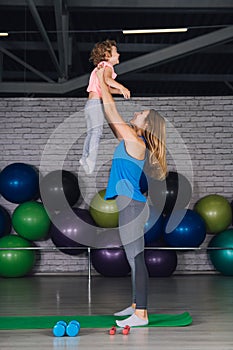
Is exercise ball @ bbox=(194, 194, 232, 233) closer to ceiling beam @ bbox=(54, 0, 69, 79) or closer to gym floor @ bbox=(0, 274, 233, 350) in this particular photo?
gym floor @ bbox=(0, 274, 233, 350)

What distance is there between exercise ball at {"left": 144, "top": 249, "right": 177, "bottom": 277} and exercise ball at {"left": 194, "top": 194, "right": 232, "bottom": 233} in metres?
0.63

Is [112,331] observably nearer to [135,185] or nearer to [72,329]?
[72,329]

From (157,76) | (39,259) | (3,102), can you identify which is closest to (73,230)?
(39,259)

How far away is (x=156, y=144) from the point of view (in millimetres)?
4121

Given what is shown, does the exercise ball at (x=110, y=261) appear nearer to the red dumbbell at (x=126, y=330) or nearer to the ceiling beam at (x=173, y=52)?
the ceiling beam at (x=173, y=52)

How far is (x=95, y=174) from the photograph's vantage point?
8.06 m

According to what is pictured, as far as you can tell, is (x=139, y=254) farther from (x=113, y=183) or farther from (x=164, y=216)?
(x=164, y=216)

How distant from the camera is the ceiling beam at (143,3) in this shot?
711cm

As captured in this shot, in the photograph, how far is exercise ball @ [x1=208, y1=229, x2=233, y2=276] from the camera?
7.17 metres

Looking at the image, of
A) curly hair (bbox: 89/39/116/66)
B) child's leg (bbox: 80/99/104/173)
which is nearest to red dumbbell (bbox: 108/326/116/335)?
child's leg (bbox: 80/99/104/173)

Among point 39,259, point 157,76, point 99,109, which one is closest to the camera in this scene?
point 99,109

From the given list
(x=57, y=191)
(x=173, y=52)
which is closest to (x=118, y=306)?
(x=57, y=191)

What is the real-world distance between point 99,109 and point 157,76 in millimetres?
7347

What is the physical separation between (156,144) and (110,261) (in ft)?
10.5
